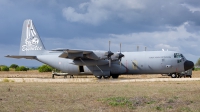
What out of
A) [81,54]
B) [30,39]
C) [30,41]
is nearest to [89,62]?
[81,54]

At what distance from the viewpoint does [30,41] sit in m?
44.8

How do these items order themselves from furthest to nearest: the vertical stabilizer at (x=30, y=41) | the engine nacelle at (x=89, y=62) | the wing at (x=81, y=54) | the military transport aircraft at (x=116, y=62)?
1. the vertical stabilizer at (x=30, y=41)
2. the engine nacelle at (x=89, y=62)
3. the military transport aircraft at (x=116, y=62)
4. the wing at (x=81, y=54)

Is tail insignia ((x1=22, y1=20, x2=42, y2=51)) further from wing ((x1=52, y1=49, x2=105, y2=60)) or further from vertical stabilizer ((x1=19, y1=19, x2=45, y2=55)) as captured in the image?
wing ((x1=52, y1=49, x2=105, y2=60))

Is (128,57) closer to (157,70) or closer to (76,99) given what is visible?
(157,70)

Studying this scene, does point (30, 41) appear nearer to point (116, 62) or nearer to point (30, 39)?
point (30, 39)

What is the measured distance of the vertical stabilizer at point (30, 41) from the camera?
44344 mm

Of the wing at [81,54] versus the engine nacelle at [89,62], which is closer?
the wing at [81,54]

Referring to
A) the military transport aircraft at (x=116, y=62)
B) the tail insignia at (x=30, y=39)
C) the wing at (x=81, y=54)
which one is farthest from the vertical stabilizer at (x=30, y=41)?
the wing at (x=81, y=54)

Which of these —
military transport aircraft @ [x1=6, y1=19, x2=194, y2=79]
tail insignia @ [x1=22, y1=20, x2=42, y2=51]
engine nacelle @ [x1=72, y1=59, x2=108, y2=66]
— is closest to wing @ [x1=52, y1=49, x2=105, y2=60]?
military transport aircraft @ [x1=6, y1=19, x2=194, y2=79]

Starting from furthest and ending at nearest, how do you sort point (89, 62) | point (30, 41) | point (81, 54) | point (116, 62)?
1. point (30, 41)
2. point (116, 62)
3. point (89, 62)
4. point (81, 54)

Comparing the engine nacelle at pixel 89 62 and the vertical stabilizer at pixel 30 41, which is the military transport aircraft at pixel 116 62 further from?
the vertical stabilizer at pixel 30 41

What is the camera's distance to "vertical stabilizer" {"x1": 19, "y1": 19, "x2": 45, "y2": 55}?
44344mm

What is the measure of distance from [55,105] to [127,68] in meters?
25.9

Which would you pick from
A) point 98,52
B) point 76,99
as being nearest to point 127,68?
Answer: point 98,52
